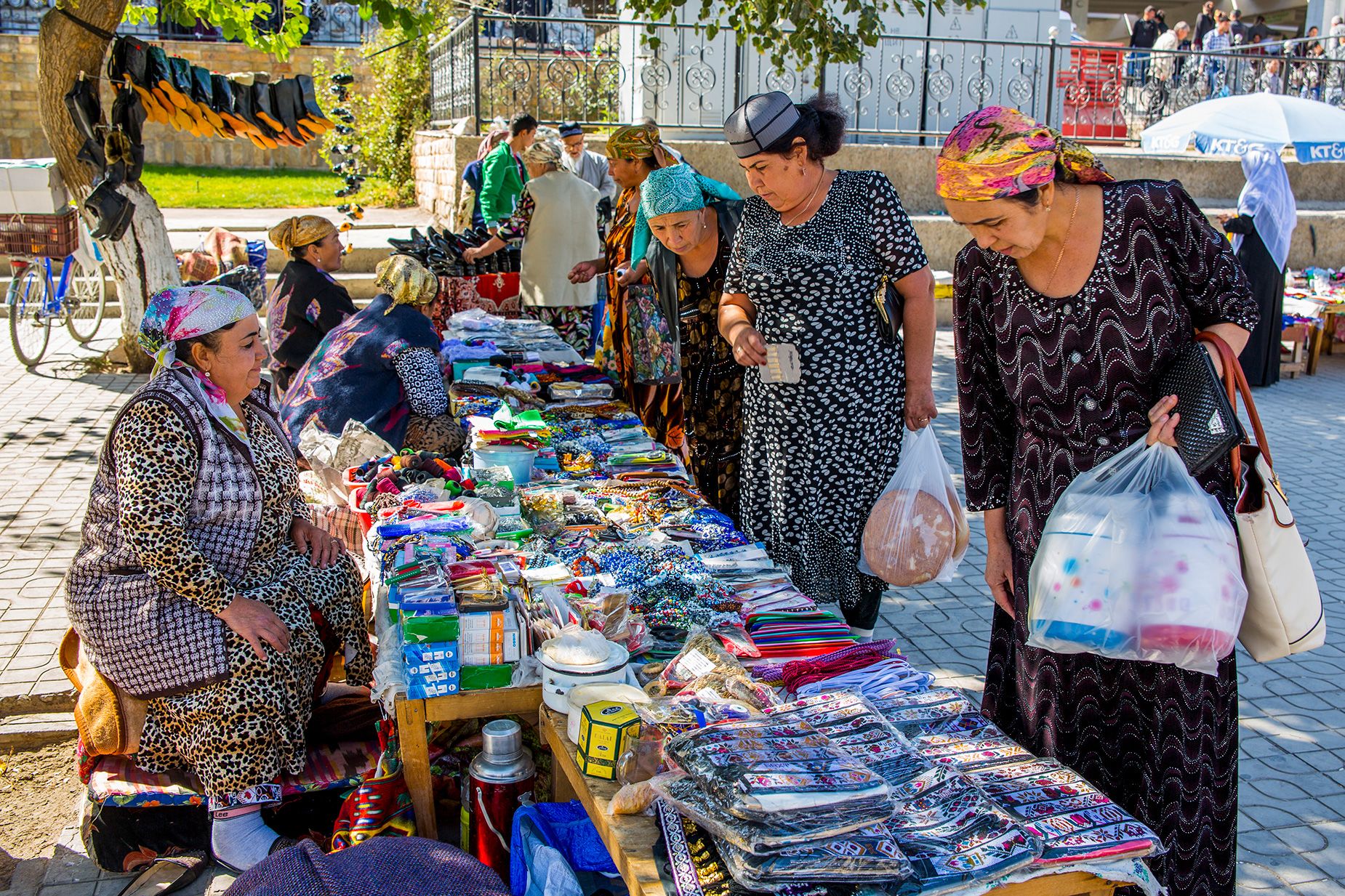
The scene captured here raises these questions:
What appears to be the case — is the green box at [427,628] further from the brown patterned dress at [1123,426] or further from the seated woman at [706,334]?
the seated woman at [706,334]

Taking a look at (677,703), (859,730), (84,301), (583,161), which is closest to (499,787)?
(677,703)

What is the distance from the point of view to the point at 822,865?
171 centimetres

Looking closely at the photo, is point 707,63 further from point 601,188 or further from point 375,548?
point 375,548

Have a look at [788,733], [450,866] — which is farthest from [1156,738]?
[450,866]

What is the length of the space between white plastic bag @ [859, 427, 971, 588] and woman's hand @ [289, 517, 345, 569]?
166cm

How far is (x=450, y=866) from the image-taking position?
209cm

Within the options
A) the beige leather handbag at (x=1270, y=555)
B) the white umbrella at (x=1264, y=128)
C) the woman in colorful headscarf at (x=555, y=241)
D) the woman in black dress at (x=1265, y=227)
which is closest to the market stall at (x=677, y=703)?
the beige leather handbag at (x=1270, y=555)

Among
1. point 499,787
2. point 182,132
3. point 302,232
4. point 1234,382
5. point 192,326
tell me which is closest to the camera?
point 1234,382

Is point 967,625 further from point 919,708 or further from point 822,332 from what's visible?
point 919,708

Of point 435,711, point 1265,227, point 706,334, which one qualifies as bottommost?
point 435,711

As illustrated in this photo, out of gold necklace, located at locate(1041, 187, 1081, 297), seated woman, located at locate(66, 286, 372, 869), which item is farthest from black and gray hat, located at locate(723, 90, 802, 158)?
seated woman, located at locate(66, 286, 372, 869)

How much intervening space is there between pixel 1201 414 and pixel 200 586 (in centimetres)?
242

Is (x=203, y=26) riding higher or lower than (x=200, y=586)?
higher

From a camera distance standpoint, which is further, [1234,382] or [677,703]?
[677,703]
